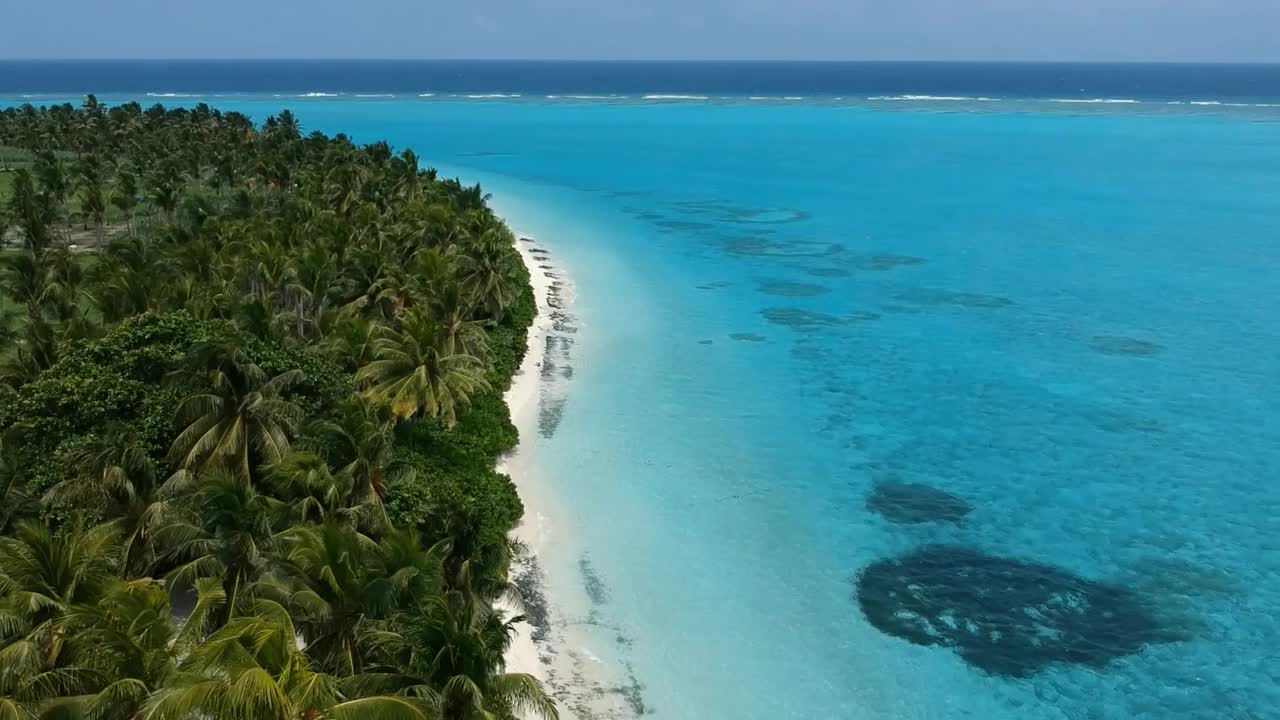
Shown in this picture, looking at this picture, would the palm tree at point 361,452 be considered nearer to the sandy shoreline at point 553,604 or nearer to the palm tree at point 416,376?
the palm tree at point 416,376

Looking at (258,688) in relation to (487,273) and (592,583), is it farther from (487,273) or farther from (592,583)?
(487,273)

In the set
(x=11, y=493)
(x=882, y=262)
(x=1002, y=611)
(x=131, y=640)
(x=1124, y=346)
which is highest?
(x=131, y=640)

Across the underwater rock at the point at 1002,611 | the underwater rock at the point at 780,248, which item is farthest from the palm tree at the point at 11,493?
the underwater rock at the point at 780,248

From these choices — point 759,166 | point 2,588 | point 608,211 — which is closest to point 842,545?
point 2,588

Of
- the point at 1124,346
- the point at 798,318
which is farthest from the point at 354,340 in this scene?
the point at 1124,346

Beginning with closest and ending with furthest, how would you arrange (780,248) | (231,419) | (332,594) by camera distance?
1. (332,594)
2. (231,419)
3. (780,248)

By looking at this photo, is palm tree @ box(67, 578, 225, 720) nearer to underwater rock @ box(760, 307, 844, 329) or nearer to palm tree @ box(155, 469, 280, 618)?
palm tree @ box(155, 469, 280, 618)

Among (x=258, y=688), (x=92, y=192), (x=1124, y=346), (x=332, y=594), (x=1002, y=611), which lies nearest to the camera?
(x=258, y=688)
